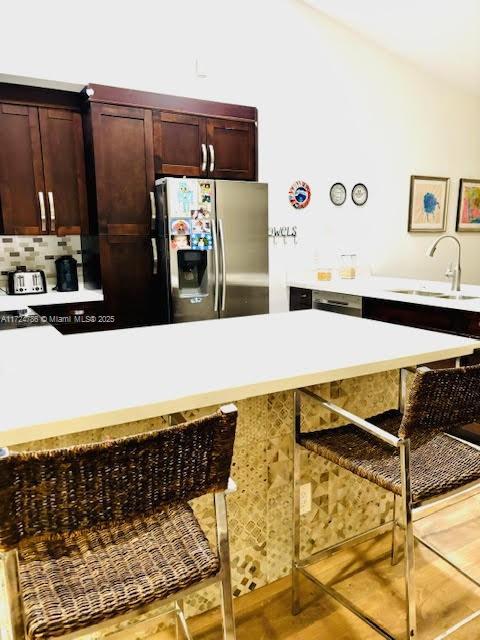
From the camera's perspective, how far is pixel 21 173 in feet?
11.1

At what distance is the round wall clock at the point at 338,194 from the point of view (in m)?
4.60

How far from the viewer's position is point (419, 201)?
5.16 meters

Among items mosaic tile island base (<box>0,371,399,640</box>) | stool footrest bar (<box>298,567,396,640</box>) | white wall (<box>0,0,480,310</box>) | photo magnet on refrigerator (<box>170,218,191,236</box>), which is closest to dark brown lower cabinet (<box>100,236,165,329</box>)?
photo magnet on refrigerator (<box>170,218,191,236</box>)

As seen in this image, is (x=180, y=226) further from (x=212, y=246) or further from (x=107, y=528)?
(x=107, y=528)

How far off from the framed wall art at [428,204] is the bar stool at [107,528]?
15.5 ft

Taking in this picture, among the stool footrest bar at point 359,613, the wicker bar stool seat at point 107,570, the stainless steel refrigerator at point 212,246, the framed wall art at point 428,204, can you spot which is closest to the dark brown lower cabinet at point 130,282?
the stainless steel refrigerator at point 212,246

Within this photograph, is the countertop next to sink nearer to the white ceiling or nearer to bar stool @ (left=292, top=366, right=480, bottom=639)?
bar stool @ (left=292, top=366, right=480, bottom=639)

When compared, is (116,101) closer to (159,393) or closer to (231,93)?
(231,93)

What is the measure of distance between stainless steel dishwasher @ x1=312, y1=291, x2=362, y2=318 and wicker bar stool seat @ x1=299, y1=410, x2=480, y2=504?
2.04 metres

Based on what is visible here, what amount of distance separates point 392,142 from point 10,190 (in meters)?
3.62

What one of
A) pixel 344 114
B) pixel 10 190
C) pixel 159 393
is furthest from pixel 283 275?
pixel 159 393

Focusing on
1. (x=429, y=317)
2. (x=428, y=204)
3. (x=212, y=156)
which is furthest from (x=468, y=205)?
(x=212, y=156)

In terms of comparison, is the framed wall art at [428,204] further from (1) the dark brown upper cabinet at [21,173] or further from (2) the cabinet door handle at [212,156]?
(1) the dark brown upper cabinet at [21,173]

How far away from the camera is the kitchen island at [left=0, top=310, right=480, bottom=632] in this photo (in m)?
1.18
